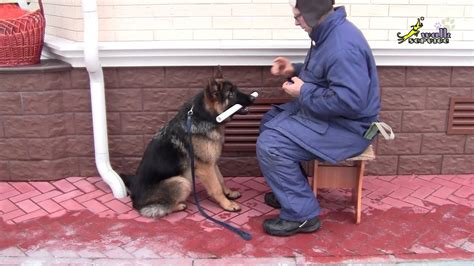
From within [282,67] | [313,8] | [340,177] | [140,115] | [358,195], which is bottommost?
[358,195]

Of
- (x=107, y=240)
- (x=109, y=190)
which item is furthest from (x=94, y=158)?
(x=107, y=240)

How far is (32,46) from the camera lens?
5008 millimetres

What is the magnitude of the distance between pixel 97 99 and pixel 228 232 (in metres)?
1.81

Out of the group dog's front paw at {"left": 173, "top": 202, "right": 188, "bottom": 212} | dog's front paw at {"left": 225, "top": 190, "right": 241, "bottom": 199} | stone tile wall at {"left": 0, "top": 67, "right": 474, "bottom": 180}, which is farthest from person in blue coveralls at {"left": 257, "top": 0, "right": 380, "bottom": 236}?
stone tile wall at {"left": 0, "top": 67, "right": 474, "bottom": 180}

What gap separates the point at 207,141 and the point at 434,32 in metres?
2.53

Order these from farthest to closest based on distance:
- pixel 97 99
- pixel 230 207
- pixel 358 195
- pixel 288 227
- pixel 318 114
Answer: pixel 97 99
pixel 230 207
pixel 358 195
pixel 288 227
pixel 318 114

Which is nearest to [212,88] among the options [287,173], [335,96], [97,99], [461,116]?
[287,173]

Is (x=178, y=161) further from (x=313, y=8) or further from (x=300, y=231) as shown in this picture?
(x=313, y=8)

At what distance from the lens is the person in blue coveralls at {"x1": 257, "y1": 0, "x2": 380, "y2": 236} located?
381 cm

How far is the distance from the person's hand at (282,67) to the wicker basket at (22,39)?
237 centimetres

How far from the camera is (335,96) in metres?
3.80

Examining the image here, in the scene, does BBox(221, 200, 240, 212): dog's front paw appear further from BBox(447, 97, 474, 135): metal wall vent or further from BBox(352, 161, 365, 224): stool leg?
BBox(447, 97, 474, 135): metal wall vent

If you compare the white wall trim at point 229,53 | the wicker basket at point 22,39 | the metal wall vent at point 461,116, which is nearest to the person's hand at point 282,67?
the white wall trim at point 229,53

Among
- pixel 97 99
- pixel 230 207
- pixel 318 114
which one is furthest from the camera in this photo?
pixel 97 99
